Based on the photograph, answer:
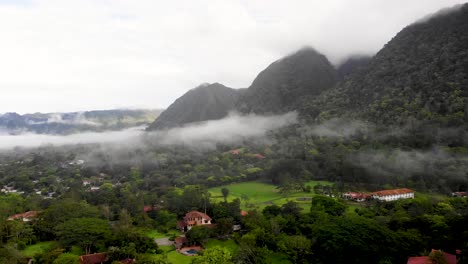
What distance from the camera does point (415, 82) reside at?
257ft

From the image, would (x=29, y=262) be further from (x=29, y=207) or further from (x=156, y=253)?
(x=29, y=207)

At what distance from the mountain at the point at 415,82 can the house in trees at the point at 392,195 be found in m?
21.5

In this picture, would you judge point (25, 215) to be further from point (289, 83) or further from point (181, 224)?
point (289, 83)

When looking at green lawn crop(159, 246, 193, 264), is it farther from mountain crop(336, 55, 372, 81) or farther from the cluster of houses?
mountain crop(336, 55, 372, 81)

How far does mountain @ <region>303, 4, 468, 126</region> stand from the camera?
223ft

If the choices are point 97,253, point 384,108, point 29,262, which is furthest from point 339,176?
point 29,262

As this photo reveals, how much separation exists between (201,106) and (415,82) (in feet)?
259

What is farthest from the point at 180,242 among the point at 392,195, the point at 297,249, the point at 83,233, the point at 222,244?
the point at 392,195

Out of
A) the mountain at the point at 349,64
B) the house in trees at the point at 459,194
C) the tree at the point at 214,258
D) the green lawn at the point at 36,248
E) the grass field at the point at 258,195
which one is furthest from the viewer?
the mountain at the point at 349,64

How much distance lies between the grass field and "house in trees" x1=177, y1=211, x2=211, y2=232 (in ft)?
21.4

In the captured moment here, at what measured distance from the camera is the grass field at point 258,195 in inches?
1903

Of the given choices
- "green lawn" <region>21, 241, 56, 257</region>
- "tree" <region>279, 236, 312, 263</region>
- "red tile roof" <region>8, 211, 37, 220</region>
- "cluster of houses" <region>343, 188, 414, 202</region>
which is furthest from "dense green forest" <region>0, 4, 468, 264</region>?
"cluster of houses" <region>343, 188, 414, 202</region>

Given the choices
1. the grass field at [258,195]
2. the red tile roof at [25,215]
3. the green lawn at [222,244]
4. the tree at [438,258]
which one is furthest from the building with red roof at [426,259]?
the red tile roof at [25,215]

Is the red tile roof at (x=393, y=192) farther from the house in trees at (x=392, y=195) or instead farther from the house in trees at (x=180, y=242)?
the house in trees at (x=180, y=242)
